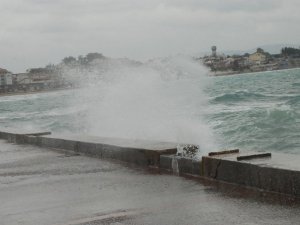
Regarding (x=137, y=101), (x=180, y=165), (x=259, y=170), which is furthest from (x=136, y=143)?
(x=137, y=101)

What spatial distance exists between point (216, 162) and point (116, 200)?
4.11 ft

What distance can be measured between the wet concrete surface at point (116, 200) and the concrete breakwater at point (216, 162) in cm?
23

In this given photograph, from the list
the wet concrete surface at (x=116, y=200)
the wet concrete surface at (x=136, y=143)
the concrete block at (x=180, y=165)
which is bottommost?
the wet concrete surface at (x=116, y=200)

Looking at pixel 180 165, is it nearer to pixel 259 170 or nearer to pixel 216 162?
pixel 216 162

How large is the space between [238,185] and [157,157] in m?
1.72

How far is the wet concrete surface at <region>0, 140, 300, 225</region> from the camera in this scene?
481 cm

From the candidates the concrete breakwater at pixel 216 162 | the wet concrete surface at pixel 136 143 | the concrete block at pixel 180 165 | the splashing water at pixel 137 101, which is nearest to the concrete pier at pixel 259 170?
the concrete breakwater at pixel 216 162

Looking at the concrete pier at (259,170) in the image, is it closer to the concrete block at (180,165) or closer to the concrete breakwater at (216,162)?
the concrete breakwater at (216,162)

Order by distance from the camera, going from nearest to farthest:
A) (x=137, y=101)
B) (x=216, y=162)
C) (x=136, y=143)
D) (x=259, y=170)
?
(x=259, y=170), (x=216, y=162), (x=136, y=143), (x=137, y=101)

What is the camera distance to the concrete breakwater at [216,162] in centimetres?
536

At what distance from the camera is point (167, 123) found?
14.5m

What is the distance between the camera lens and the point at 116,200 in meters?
5.70

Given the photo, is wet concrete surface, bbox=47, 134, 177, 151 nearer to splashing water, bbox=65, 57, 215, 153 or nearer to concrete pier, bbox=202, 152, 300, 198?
concrete pier, bbox=202, 152, 300, 198

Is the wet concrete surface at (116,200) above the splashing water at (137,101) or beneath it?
beneath
